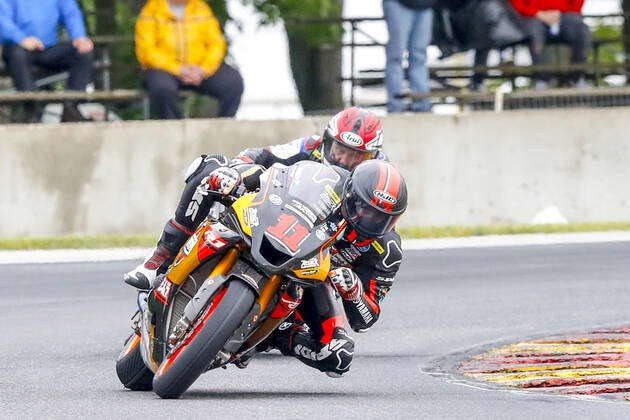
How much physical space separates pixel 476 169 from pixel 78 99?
154 inches

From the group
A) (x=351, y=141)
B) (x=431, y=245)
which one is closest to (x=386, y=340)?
(x=351, y=141)

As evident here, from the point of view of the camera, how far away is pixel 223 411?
670cm

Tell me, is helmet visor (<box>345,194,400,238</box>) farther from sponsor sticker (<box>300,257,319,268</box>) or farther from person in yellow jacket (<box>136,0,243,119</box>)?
person in yellow jacket (<box>136,0,243,119</box>)

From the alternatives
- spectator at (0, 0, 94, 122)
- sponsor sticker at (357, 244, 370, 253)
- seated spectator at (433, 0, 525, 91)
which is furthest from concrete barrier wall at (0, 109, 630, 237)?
sponsor sticker at (357, 244, 370, 253)

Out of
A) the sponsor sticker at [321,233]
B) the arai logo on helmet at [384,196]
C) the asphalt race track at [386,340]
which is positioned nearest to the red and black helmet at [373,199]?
the arai logo on helmet at [384,196]

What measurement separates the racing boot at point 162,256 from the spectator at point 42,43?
709 centimetres

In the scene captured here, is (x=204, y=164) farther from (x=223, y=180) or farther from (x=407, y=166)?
(x=407, y=166)

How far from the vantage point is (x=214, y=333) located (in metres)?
6.59

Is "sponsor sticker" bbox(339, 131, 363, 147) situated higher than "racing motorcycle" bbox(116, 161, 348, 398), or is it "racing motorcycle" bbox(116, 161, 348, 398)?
"sponsor sticker" bbox(339, 131, 363, 147)

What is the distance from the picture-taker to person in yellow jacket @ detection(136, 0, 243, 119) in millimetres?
14516

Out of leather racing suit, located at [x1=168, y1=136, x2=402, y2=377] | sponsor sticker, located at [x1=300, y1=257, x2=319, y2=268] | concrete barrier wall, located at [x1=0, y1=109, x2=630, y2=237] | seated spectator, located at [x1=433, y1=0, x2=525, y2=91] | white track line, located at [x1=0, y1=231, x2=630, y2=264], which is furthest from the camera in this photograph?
seated spectator, located at [x1=433, y1=0, x2=525, y2=91]

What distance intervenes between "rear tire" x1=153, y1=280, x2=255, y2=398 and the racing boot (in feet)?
3.46

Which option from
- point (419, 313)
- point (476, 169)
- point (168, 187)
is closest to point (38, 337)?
point (419, 313)

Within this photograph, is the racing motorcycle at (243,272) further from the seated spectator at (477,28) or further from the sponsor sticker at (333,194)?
the seated spectator at (477,28)
